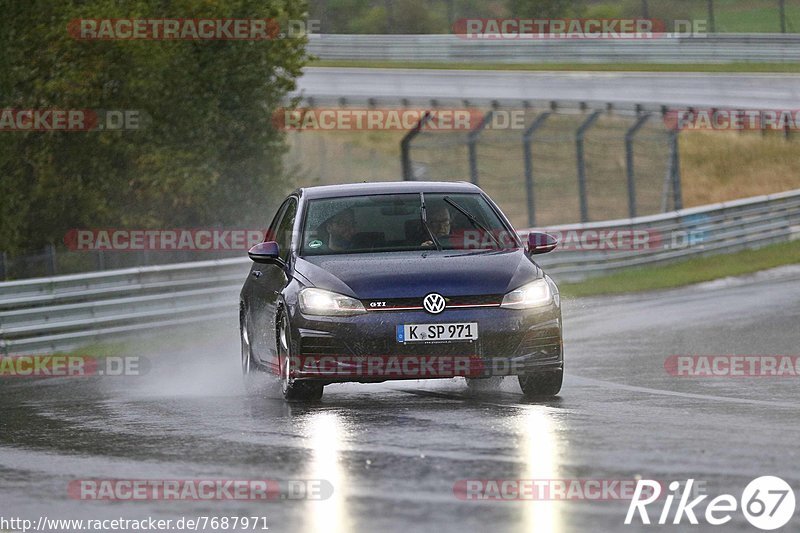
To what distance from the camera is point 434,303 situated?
10867 millimetres

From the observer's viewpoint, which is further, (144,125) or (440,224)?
(144,125)

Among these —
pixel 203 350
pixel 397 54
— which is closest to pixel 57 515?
pixel 203 350

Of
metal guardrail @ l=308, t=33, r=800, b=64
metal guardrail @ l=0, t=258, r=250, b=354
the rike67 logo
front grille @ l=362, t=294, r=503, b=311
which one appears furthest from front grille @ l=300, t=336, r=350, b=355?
metal guardrail @ l=308, t=33, r=800, b=64

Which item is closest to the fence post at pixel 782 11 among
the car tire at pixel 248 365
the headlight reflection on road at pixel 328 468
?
the car tire at pixel 248 365

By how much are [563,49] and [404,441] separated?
1925 inches

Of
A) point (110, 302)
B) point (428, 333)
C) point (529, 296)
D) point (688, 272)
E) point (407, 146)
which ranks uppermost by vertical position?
point (407, 146)

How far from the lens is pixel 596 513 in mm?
6883

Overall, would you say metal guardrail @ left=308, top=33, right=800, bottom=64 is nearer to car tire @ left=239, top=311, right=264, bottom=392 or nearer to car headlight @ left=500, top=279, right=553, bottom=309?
car tire @ left=239, top=311, right=264, bottom=392

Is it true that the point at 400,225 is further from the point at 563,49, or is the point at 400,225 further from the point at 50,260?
the point at 563,49

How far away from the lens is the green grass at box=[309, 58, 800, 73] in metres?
52.9

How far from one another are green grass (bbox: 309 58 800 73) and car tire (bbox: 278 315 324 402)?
1657 inches

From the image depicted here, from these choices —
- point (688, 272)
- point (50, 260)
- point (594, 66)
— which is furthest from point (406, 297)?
point (594, 66)

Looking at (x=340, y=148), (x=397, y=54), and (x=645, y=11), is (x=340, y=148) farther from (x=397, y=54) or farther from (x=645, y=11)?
(x=645, y=11)

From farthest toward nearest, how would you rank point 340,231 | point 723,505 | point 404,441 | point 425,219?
point 425,219 → point 340,231 → point 404,441 → point 723,505
